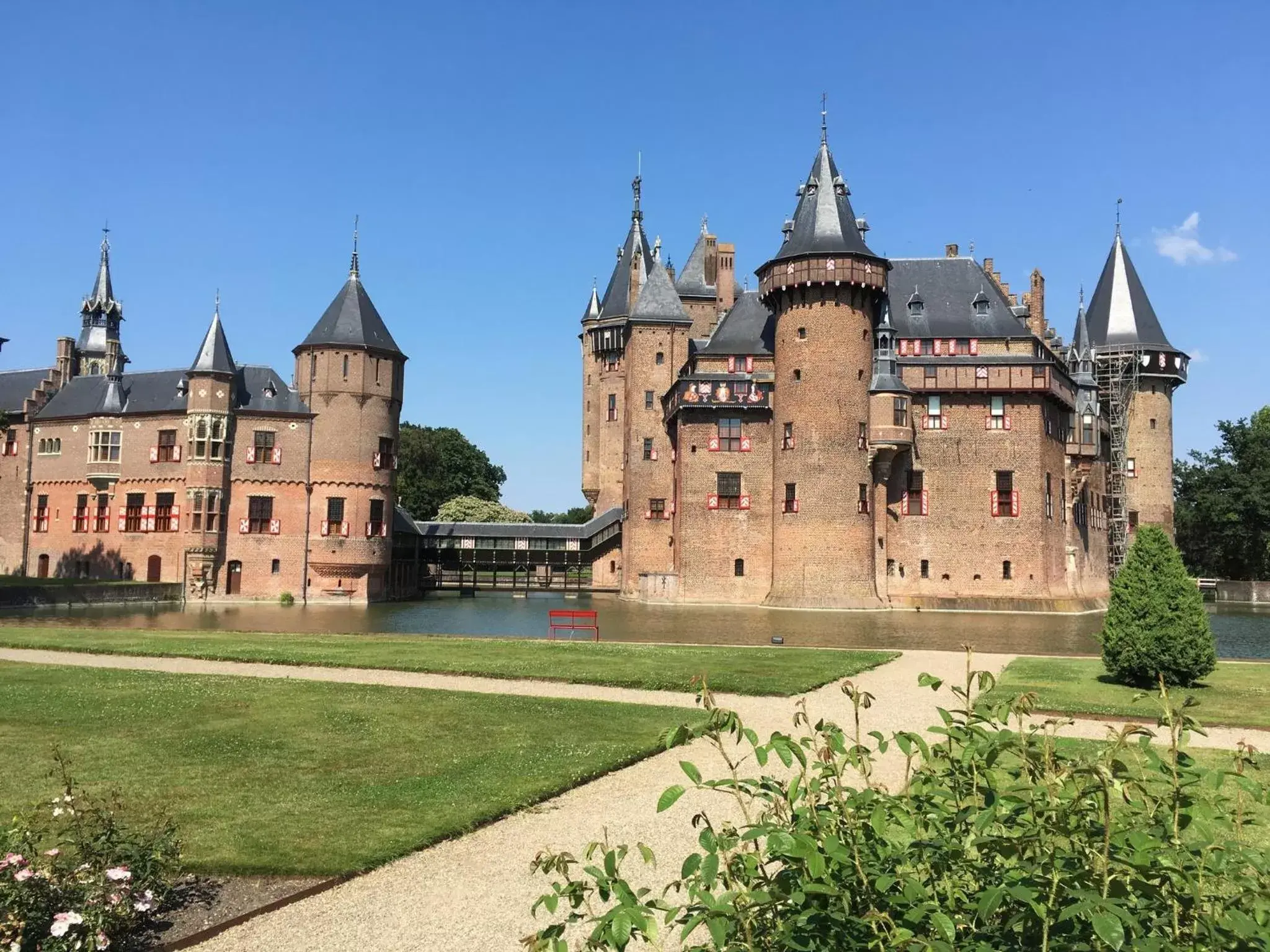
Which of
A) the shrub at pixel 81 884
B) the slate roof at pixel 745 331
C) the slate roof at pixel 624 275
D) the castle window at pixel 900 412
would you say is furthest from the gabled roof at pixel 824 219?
the shrub at pixel 81 884

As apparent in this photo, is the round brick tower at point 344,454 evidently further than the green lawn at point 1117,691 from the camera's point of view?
Yes

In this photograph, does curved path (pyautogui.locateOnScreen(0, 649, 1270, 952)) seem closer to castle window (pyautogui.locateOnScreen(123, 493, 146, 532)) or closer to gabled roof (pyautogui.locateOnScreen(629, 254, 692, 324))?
gabled roof (pyautogui.locateOnScreen(629, 254, 692, 324))

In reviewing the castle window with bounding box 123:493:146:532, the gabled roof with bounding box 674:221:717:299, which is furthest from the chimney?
the castle window with bounding box 123:493:146:532

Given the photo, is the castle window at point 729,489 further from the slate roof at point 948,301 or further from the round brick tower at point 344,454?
the round brick tower at point 344,454

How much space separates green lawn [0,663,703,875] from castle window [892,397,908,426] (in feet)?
102

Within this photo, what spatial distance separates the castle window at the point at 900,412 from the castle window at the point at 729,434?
6871mm

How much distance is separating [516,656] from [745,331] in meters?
30.8

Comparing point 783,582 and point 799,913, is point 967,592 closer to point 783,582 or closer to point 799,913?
point 783,582

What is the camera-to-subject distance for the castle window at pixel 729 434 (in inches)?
1747

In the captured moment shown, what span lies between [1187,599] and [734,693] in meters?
7.74

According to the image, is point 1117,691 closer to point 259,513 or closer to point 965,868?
point 965,868

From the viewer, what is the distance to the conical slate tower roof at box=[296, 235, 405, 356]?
1807 inches

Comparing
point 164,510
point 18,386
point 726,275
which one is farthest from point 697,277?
point 18,386

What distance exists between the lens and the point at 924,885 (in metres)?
3.66
